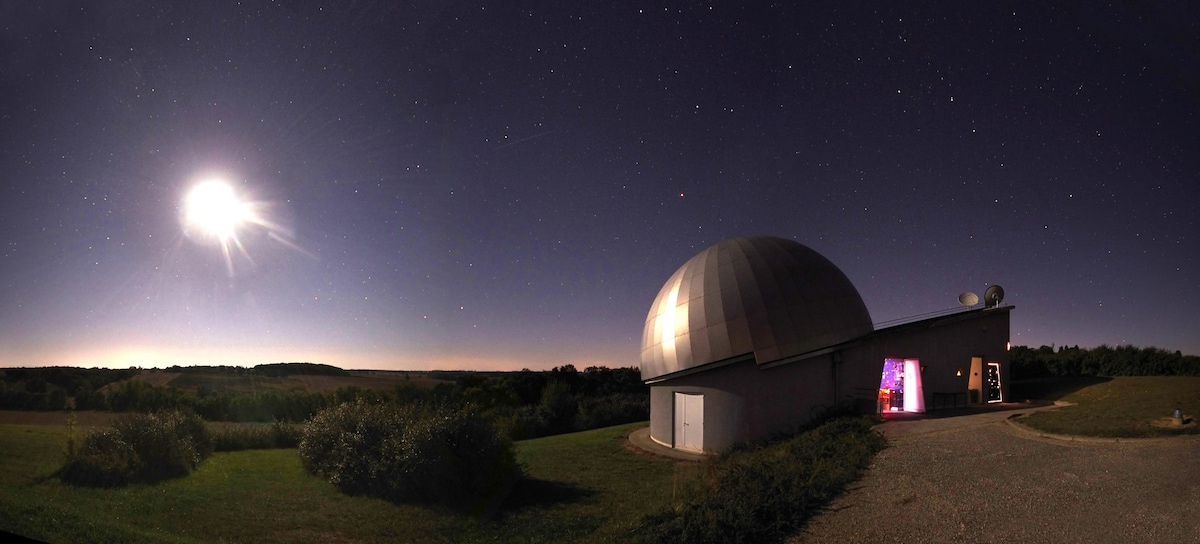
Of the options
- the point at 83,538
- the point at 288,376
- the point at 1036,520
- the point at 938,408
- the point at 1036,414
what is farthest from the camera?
the point at 288,376

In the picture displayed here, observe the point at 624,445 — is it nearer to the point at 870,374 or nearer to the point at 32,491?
the point at 870,374

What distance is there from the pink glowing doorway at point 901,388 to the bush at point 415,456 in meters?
12.3

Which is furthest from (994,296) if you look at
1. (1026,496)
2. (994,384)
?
(1026,496)

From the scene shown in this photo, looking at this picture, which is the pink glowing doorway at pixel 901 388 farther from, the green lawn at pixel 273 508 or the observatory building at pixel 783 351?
the green lawn at pixel 273 508

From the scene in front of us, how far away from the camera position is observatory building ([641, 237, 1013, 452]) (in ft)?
53.8

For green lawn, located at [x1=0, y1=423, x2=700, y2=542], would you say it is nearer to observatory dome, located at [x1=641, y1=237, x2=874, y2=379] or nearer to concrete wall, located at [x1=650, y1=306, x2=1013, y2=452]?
concrete wall, located at [x1=650, y1=306, x2=1013, y2=452]

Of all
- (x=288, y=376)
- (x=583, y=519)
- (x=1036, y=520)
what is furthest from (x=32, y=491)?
(x=288, y=376)

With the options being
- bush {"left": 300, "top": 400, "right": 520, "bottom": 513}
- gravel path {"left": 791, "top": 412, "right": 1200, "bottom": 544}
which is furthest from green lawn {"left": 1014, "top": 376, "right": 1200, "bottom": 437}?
bush {"left": 300, "top": 400, "right": 520, "bottom": 513}

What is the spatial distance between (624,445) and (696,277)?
6371 mm

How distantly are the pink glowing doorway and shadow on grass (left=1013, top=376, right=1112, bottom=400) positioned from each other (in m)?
4.73

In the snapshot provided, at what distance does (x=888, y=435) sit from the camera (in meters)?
13.1

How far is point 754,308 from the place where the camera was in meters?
17.0

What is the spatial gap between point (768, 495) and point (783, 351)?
8.01 metres

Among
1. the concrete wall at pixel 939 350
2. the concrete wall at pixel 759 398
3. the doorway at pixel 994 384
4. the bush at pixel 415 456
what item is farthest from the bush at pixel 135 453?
the doorway at pixel 994 384
